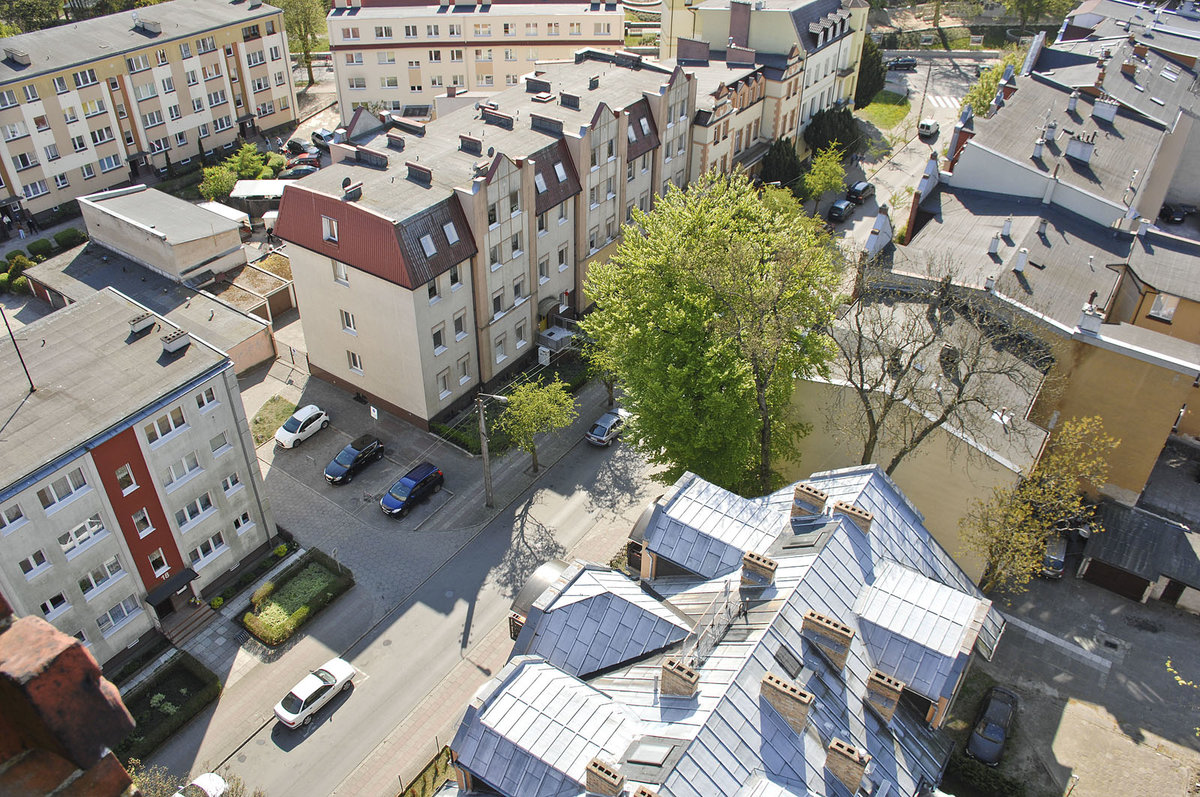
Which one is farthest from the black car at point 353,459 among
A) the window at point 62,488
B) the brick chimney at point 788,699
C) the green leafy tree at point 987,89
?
the green leafy tree at point 987,89

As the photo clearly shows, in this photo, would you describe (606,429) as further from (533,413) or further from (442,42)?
(442,42)

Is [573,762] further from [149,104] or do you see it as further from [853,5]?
[853,5]

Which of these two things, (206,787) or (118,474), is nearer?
(206,787)

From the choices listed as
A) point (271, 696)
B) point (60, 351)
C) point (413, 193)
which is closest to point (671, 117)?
point (413, 193)

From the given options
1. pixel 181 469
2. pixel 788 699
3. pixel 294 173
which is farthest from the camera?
pixel 294 173

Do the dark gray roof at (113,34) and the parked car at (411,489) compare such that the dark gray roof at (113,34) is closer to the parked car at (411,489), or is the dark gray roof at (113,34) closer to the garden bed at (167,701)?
the parked car at (411,489)

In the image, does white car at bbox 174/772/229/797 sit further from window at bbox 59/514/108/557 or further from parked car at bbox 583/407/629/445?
parked car at bbox 583/407/629/445

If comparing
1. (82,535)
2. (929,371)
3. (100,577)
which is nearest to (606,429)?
(929,371)
